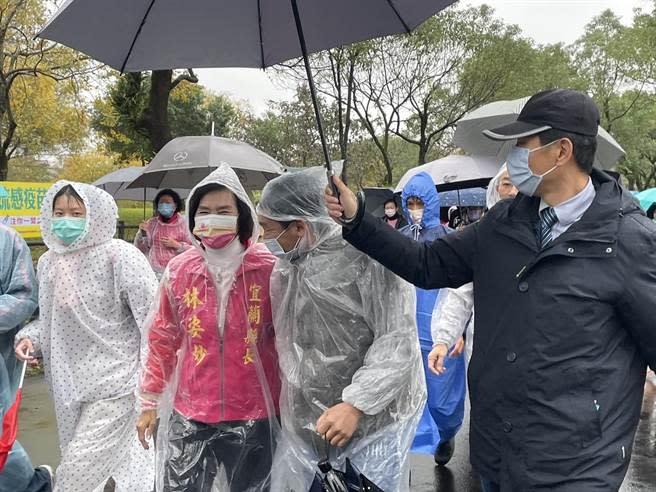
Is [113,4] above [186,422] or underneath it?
above

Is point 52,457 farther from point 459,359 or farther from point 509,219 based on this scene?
point 509,219

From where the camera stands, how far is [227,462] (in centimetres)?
243

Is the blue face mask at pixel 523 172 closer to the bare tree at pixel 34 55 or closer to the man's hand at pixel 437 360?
the man's hand at pixel 437 360

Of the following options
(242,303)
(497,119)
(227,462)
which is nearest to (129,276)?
(242,303)

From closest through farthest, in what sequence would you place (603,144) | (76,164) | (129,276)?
(129,276)
(603,144)
(76,164)

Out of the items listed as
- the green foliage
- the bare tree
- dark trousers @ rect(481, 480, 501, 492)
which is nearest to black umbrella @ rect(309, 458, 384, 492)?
dark trousers @ rect(481, 480, 501, 492)

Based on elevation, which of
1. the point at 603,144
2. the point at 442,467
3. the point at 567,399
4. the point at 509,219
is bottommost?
the point at 442,467

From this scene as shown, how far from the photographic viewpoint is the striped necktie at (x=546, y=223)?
1.80m

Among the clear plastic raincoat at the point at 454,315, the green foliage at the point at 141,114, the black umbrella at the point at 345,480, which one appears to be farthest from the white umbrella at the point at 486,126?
the black umbrella at the point at 345,480

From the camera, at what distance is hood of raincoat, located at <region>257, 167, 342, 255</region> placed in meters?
2.16

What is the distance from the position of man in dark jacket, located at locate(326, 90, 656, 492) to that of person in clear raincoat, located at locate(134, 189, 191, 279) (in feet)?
17.0

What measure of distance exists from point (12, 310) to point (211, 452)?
134 cm

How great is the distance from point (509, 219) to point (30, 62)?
14486mm

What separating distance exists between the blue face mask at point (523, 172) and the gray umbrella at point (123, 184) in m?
8.30
